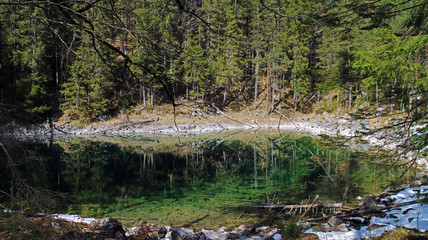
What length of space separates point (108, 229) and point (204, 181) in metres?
7.22

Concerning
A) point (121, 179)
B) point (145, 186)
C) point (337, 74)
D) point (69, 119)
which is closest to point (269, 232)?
point (337, 74)

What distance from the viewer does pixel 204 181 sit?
38.7 ft

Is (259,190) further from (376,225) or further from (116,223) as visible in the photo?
(116,223)

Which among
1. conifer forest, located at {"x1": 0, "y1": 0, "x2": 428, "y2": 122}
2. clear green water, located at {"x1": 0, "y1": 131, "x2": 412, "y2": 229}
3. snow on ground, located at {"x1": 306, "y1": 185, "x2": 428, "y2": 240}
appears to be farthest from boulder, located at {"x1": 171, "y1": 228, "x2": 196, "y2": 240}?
conifer forest, located at {"x1": 0, "y1": 0, "x2": 428, "y2": 122}

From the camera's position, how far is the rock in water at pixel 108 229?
4641 millimetres

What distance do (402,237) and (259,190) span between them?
268 inches

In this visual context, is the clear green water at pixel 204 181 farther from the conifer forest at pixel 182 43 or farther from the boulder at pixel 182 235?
the boulder at pixel 182 235

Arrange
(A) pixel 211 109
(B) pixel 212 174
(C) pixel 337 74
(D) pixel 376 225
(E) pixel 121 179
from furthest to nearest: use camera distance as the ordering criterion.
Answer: (B) pixel 212 174 < (E) pixel 121 179 < (C) pixel 337 74 < (D) pixel 376 225 < (A) pixel 211 109

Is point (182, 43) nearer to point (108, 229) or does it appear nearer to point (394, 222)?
point (108, 229)

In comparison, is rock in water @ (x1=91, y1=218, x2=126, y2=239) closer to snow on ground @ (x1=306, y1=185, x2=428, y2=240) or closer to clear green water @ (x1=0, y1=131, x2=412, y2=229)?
clear green water @ (x1=0, y1=131, x2=412, y2=229)

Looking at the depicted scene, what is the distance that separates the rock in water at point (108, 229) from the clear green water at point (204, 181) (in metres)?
0.62

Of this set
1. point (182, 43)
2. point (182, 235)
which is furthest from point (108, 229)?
point (182, 43)

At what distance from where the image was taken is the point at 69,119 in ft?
101

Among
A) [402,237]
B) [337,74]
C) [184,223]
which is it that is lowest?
[184,223]
